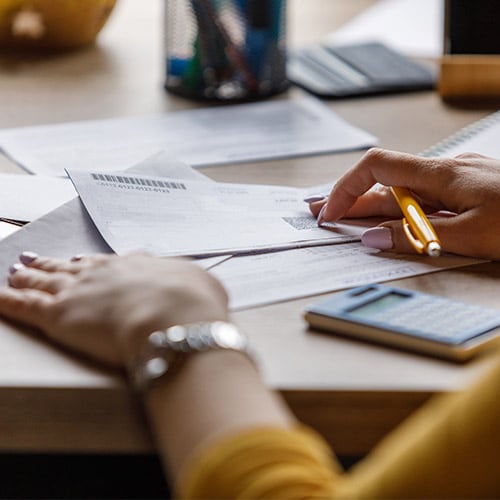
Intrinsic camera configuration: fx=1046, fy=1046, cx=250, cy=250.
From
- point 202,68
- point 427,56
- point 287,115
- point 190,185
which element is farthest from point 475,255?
point 427,56

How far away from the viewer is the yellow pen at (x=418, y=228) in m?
0.89

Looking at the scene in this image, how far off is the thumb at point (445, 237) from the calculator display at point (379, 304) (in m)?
0.13

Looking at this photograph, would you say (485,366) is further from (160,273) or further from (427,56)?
(427,56)

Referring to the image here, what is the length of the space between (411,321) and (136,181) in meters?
0.36

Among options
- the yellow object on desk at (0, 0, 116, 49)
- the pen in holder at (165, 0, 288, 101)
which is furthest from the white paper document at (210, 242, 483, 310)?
the yellow object on desk at (0, 0, 116, 49)

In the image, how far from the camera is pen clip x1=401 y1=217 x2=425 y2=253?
0.90 metres

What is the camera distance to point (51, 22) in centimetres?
164

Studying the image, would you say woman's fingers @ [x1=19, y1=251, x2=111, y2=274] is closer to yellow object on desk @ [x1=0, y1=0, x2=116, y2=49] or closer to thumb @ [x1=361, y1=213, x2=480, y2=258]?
thumb @ [x1=361, y1=213, x2=480, y2=258]

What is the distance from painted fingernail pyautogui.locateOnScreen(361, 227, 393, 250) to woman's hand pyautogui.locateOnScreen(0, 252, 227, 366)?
0.67ft

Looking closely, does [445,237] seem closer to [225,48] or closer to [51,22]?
[225,48]

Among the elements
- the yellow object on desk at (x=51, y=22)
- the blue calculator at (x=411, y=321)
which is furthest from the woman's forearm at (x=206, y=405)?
the yellow object on desk at (x=51, y=22)

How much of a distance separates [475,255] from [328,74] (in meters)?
0.71

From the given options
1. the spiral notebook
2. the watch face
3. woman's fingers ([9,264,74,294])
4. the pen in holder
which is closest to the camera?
the watch face

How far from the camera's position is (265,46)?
142 centimetres
